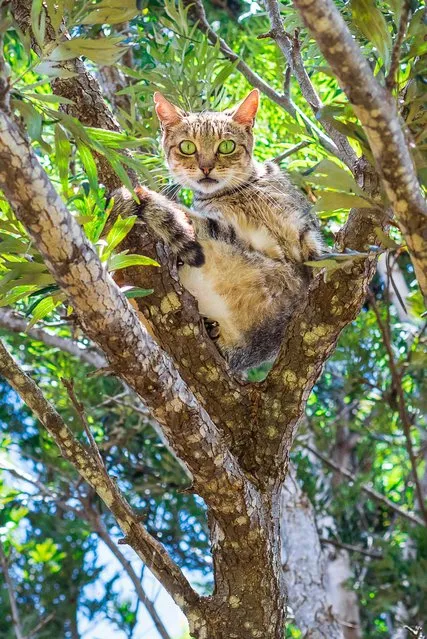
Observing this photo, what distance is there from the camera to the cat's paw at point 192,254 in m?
2.81

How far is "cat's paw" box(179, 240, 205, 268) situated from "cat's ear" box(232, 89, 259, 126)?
888 millimetres

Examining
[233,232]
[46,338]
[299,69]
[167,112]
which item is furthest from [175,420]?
[46,338]

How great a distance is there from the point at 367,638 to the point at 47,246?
4.26 meters

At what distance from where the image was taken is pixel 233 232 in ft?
10.2

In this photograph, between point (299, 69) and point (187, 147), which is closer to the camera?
point (299, 69)

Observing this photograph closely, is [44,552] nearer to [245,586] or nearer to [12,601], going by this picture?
[12,601]

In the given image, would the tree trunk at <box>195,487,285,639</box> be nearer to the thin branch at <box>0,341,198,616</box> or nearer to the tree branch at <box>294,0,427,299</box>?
the thin branch at <box>0,341,198,616</box>

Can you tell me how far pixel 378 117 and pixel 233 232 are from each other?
1.60 m

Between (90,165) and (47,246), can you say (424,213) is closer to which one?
(47,246)

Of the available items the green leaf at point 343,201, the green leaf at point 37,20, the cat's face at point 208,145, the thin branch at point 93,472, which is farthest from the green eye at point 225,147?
the green leaf at point 343,201

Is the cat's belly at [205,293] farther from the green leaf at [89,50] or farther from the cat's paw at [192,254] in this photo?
the green leaf at [89,50]

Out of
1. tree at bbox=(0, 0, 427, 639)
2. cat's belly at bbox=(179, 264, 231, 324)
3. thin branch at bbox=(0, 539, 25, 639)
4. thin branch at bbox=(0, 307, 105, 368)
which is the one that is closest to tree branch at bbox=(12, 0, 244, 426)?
tree at bbox=(0, 0, 427, 639)

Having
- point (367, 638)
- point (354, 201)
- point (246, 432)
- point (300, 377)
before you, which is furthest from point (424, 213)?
point (367, 638)

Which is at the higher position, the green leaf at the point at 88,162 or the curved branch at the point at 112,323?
the green leaf at the point at 88,162
